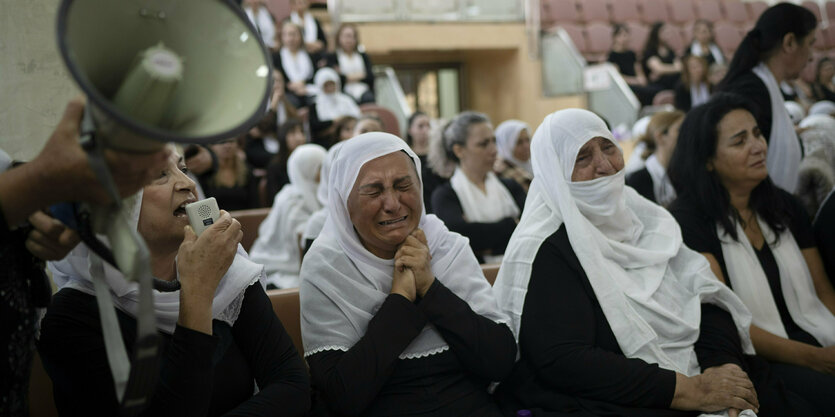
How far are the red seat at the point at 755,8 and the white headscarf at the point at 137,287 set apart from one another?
39.9 feet

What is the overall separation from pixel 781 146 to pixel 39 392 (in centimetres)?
297

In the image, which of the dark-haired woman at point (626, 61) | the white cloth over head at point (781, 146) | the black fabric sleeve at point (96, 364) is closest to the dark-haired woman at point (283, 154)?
the white cloth over head at point (781, 146)

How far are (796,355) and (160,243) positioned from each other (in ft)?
6.42

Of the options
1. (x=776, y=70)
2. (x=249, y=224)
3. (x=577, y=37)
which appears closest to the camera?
(x=776, y=70)

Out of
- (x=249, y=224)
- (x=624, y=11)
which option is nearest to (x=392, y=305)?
(x=249, y=224)

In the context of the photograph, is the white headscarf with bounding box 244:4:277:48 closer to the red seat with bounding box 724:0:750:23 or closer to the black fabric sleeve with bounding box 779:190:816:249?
the black fabric sleeve with bounding box 779:190:816:249

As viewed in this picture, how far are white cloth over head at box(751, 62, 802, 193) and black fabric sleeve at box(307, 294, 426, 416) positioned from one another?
6.97 feet

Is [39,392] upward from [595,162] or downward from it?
downward

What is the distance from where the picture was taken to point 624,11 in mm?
11102

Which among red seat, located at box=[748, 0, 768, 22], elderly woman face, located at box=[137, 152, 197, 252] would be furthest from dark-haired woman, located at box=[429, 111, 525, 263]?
red seat, located at box=[748, 0, 768, 22]

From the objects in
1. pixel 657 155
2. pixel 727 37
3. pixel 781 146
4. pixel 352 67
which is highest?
pixel 727 37

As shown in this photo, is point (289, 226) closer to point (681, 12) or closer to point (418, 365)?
point (418, 365)

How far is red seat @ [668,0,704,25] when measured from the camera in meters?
11.2

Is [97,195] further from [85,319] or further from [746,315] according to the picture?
[746,315]
